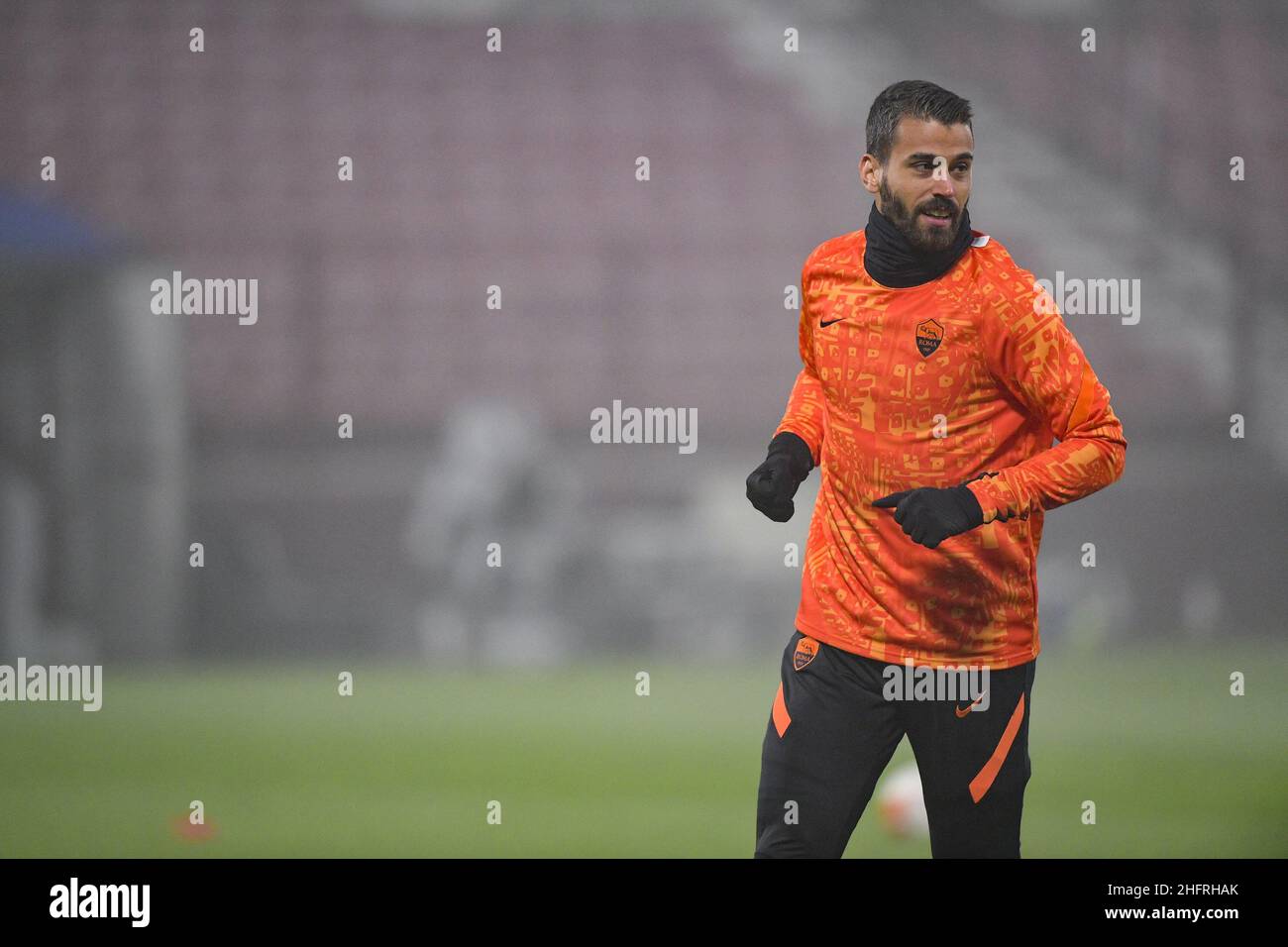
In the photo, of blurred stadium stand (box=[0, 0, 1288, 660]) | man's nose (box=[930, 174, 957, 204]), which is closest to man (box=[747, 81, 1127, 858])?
man's nose (box=[930, 174, 957, 204])

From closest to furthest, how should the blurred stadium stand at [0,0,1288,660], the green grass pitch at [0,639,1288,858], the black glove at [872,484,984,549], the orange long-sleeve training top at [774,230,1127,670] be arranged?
1. the black glove at [872,484,984,549]
2. the orange long-sleeve training top at [774,230,1127,670]
3. the green grass pitch at [0,639,1288,858]
4. the blurred stadium stand at [0,0,1288,660]

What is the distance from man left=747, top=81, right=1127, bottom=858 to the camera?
6.82ft

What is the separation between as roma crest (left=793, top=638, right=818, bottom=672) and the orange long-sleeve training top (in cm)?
2

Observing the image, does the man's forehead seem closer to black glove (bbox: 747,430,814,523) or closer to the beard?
the beard

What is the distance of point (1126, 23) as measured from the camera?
699 cm

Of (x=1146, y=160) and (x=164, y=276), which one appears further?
(x=1146, y=160)

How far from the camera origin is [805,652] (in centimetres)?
217

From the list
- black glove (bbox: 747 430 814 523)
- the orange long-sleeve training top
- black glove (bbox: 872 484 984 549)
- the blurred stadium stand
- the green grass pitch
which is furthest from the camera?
the blurred stadium stand

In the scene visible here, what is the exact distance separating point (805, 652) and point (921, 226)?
0.66m

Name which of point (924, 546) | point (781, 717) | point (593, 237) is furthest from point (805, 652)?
point (593, 237)

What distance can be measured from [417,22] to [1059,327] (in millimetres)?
6474

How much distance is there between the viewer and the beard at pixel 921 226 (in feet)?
6.89

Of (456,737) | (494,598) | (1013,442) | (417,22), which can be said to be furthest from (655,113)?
(1013,442)

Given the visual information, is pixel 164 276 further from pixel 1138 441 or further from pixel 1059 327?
pixel 1059 327
